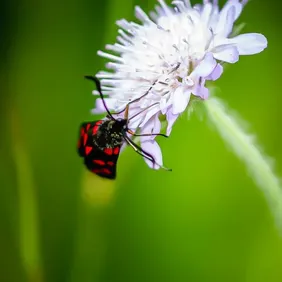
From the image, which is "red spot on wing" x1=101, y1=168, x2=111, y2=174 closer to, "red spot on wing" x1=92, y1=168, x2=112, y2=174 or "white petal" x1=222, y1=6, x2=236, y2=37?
"red spot on wing" x1=92, y1=168, x2=112, y2=174

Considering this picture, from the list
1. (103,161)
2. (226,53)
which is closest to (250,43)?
(226,53)

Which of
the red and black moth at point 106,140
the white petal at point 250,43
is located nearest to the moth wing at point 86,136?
the red and black moth at point 106,140

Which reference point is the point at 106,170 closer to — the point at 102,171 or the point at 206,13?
the point at 102,171

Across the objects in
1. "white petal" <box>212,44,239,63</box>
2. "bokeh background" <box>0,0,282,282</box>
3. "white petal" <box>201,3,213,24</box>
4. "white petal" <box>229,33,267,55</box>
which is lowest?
"bokeh background" <box>0,0,282,282</box>

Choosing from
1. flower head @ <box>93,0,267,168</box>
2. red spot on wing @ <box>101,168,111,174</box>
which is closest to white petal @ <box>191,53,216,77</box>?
flower head @ <box>93,0,267,168</box>

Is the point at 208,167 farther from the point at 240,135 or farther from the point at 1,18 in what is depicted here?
the point at 1,18

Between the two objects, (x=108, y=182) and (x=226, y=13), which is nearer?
(x=226, y=13)
